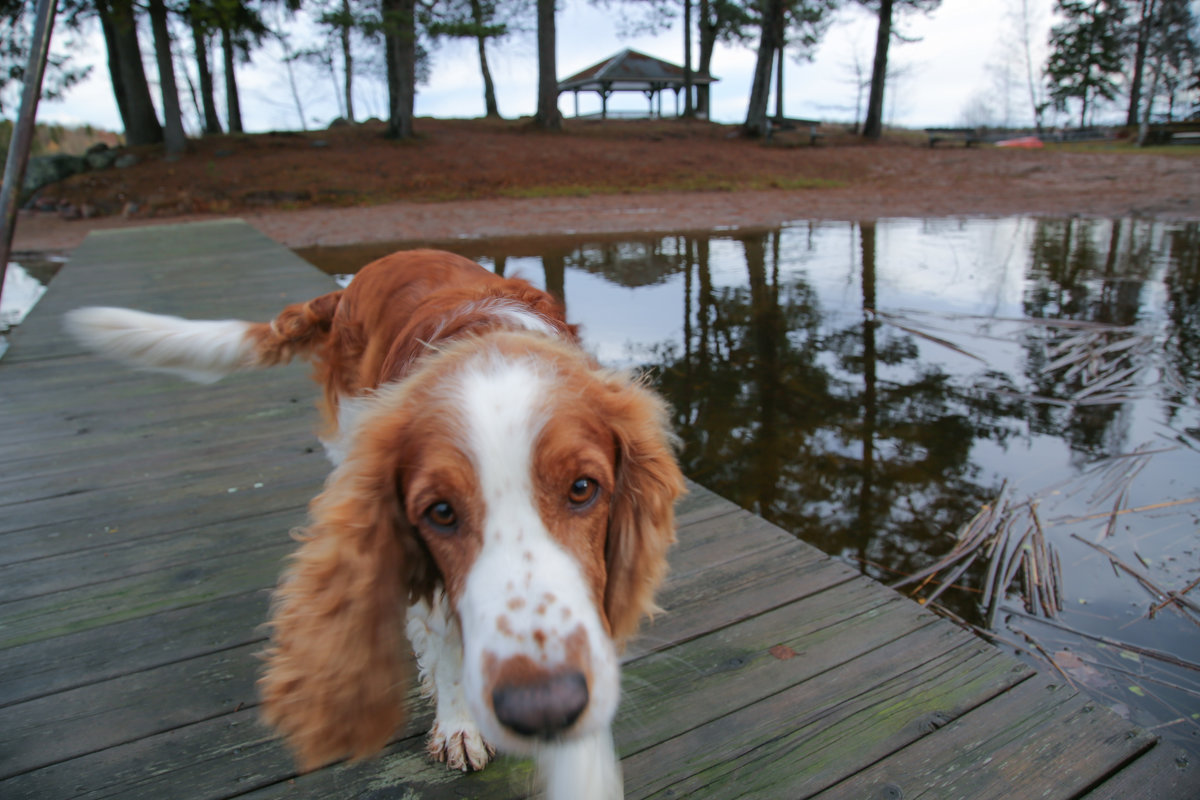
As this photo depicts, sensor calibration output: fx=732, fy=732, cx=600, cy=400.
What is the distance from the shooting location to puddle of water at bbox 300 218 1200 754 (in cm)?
287

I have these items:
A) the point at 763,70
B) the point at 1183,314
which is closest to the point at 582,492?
the point at 1183,314

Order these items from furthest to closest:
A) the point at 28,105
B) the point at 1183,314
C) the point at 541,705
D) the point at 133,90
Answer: the point at 133,90 < the point at 1183,314 < the point at 28,105 < the point at 541,705

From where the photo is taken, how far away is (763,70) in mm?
26562

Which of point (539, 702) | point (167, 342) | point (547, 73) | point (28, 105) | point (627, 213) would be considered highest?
point (547, 73)

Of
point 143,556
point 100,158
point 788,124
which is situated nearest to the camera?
point 143,556

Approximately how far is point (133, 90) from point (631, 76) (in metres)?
24.2

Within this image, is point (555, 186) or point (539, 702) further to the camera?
point (555, 186)

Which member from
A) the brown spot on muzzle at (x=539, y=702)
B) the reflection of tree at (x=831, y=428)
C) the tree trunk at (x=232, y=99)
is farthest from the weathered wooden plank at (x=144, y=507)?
the tree trunk at (x=232, y=99)

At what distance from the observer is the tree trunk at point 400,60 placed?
19.2m

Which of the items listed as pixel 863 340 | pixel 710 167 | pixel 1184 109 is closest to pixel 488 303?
pixel 863 340

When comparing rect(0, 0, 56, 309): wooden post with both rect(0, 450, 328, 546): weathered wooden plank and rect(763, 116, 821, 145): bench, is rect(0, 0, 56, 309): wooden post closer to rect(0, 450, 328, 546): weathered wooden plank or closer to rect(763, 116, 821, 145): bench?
rect(0, 450, 328, 546): weathered wooden plank

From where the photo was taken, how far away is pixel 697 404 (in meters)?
4.95

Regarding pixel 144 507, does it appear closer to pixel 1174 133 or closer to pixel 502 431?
pixel 502 431

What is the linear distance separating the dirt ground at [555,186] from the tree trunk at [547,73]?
1163 millimetres
